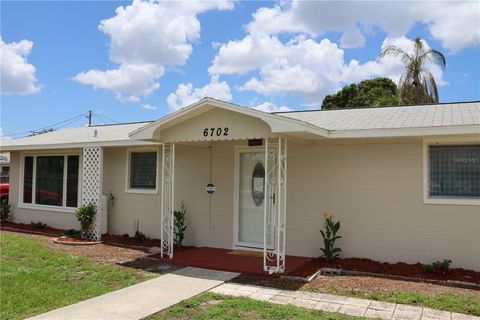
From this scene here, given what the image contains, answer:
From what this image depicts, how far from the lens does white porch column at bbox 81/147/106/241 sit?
1123 centimetres

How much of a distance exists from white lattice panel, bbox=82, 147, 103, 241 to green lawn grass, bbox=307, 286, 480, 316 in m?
7.11

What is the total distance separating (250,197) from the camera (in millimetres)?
9516

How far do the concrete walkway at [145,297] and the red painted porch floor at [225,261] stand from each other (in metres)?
0.35

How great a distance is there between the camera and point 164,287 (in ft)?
21.7

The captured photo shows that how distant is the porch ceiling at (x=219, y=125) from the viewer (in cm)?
721

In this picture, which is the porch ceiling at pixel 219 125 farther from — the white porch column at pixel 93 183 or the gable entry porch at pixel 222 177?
the white porch column at pixel 93 183

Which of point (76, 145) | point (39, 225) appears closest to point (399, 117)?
point (76, 145)

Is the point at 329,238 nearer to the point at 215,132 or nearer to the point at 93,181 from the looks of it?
the point at 215,132

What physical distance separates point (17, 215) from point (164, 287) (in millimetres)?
9612

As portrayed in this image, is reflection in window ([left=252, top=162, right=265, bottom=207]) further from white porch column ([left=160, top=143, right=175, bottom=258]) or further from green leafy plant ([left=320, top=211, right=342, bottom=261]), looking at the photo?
white porch column ([left=160, top=143, right=175, bottom=258])

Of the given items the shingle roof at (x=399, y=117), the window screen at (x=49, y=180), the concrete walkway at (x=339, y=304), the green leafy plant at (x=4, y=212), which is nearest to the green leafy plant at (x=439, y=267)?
the concrete walkway at (x=339, y=304)

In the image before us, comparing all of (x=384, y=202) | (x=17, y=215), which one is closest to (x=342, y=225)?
(x=384, y=202)

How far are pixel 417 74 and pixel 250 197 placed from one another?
15.4 metres

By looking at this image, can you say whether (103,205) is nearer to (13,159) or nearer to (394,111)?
(13,159)
